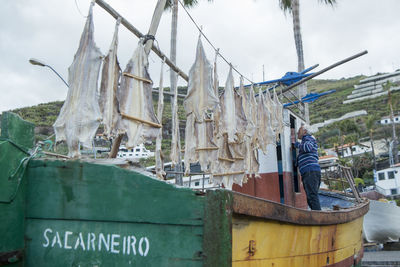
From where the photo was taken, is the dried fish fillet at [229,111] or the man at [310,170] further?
the dried fish fillet at [229,111]

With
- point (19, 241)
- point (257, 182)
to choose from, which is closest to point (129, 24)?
point (19, 241)

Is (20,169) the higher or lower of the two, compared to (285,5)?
lower

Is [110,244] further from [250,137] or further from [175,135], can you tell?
[250,137]

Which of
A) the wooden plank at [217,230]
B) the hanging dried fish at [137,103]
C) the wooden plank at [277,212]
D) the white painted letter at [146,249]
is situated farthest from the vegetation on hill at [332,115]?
the wooden plank at [217,230]

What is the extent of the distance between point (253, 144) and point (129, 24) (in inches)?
141

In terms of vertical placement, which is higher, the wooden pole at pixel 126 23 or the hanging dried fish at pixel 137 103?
the wooden pole at pixel 126 23

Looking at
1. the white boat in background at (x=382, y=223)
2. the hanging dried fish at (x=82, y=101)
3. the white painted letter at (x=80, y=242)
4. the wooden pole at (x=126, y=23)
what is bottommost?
the white boat in background at (x=382, y=223)

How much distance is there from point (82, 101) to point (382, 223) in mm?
12993

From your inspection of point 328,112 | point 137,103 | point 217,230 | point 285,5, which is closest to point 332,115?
point 328,112

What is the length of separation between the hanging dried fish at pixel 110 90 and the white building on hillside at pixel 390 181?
139 feet

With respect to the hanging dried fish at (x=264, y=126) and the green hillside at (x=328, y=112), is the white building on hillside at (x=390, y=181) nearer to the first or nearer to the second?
the green hillside at (x=328, y=112)

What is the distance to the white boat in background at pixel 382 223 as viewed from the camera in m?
13.0

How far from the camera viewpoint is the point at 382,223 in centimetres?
1316

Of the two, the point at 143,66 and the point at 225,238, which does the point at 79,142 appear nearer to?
the point at 143,66
